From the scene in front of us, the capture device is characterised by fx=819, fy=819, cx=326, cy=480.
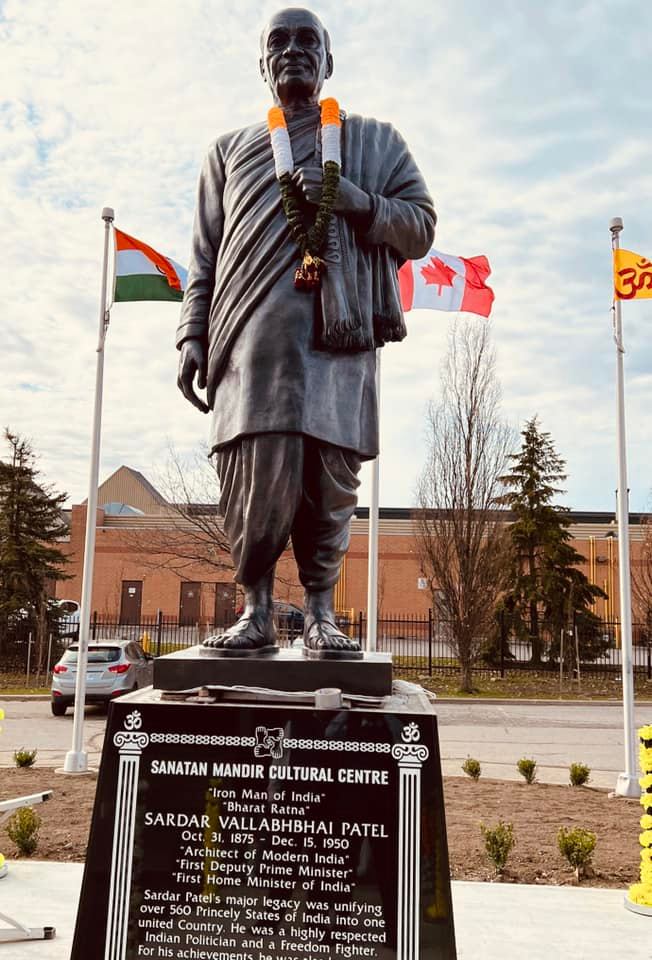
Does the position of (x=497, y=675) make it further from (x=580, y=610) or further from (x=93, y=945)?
(x=93, y=945)

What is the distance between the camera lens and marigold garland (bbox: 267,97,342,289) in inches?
124

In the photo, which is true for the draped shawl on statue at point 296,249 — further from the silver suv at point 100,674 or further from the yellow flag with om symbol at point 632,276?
the silver suv at point 100,674

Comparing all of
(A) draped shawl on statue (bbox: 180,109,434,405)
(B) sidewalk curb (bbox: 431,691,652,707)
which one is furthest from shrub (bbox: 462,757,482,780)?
(B) sidewalk curb (bbox: 431,691,652,707)

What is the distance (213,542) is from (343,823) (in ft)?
57.1

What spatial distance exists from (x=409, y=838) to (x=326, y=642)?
2.56 feet

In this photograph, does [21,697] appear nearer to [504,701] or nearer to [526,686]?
[504,701]

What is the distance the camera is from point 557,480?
87.2 feet

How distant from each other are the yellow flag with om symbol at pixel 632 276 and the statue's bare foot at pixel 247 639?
746 cm

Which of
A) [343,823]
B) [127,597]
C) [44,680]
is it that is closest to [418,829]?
[343,823]

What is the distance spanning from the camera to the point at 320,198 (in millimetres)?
3166

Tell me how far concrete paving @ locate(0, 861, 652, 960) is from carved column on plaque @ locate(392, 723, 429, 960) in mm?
1719

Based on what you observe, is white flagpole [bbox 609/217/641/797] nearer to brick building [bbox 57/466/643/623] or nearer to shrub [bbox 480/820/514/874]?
shrub [bbox 480/820/514/874]

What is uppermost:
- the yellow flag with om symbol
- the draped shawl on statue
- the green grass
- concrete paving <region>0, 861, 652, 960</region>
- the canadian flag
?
the canadian flag

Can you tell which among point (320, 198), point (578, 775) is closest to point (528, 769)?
point (578, 775)
